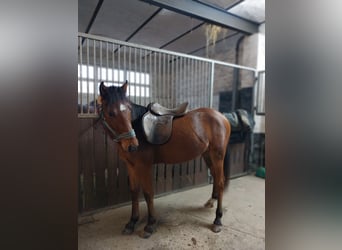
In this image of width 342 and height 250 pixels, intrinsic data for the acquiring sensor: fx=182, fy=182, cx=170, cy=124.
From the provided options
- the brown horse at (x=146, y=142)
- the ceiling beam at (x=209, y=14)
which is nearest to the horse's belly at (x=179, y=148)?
the brown horse at (x=146, y=142)

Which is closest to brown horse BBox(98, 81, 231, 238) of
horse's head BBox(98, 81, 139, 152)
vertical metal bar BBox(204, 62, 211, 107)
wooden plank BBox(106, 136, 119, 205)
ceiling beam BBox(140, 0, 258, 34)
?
horse's head BBox(98, 81, 139, 152)

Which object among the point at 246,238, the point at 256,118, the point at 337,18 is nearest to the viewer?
the point at 337,18

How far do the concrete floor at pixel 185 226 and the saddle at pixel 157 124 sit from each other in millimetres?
801

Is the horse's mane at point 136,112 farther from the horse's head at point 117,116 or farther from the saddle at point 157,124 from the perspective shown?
the horse's head at point 117,116

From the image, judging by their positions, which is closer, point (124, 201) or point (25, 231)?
point (25, 231)

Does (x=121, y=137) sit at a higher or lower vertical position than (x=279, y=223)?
higher

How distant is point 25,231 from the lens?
19.4 inches

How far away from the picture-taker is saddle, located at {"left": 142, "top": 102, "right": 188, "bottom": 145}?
158 centimetres

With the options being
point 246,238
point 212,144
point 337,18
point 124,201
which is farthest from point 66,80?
point 124,201

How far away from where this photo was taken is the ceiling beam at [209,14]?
2336 millimetres

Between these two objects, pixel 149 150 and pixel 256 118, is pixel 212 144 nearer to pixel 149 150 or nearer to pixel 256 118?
pixel 149 150

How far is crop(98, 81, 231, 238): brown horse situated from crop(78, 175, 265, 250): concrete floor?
9 centimetres

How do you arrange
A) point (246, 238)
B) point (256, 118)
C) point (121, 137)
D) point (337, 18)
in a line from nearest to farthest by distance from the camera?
point (337, 18)
point (121, 137)
point (246, 238)
point (256, 118)

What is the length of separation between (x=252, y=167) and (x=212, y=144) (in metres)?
1.92
